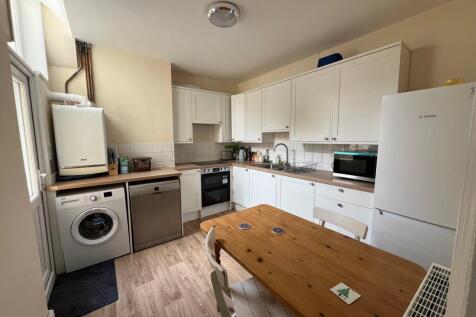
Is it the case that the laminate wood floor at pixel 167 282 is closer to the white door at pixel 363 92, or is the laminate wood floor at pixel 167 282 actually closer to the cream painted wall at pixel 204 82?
the white door at pixel 363 92

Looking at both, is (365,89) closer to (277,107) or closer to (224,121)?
(277,107)

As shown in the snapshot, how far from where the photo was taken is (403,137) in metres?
1.50

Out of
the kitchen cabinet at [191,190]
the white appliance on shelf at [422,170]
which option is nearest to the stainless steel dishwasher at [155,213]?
the kitchen cabinet at [191,190]

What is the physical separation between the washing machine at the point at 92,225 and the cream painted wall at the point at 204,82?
209cm

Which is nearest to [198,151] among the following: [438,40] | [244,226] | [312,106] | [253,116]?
[253,116]

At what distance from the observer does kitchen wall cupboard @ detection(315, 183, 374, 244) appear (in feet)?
6.00

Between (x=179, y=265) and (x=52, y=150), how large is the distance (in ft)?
6.02

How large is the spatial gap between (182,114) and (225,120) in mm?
824

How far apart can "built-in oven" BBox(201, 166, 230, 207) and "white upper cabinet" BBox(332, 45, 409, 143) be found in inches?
72.3

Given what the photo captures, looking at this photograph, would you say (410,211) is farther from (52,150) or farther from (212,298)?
(52,150)

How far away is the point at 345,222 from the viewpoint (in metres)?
1.39

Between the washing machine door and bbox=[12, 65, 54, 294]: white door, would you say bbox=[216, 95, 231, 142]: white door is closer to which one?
the washing machine door

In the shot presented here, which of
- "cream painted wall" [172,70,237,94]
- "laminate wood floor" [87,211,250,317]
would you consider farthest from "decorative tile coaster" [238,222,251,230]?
"cream painted wall" [172,70,237,94]

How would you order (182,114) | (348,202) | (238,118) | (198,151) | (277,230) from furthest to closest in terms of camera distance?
1. (198,151)
2. (238,118)
3. (182,114)
4. (348,202)
5. (277,230)
